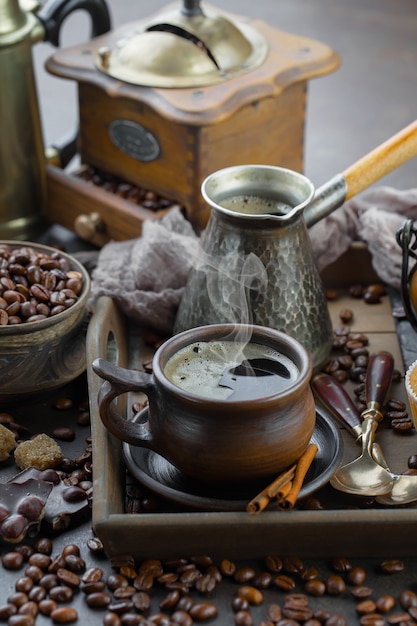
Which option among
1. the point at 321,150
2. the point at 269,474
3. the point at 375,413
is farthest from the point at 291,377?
the point at 321,150

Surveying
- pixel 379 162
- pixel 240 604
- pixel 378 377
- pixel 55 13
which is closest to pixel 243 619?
pixel 240 604

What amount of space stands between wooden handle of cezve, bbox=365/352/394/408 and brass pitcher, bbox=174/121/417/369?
0.25 ft

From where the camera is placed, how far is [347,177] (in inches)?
58.5

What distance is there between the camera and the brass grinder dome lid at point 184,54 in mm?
1804

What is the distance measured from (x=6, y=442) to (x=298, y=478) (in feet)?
1.45

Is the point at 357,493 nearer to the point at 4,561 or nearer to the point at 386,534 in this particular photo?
the point at 386,534

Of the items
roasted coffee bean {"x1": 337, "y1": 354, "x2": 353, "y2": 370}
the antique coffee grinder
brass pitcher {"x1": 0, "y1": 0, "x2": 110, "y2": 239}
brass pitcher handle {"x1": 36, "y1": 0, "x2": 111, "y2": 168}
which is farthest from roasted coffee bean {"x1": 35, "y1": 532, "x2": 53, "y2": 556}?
brass pitcher handle {"x1": 36, "y1": 0, "x2": 111, "y2": 168}

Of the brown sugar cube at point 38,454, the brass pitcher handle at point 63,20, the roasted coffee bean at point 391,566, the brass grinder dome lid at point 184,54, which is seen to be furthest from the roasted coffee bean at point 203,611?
the brass pitcher handle at point 63,20

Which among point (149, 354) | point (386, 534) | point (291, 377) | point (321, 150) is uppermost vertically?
point (291, 377)

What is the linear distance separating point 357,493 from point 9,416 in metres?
0.54

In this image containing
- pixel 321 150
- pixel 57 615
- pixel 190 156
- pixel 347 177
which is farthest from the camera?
pixel 321 150

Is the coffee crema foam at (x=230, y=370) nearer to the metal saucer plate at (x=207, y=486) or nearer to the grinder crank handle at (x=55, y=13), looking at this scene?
the metal saucer plate at (x=207, y=486)

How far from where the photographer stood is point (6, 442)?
1.33 m

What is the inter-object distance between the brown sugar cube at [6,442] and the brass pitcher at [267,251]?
321 millimetres
